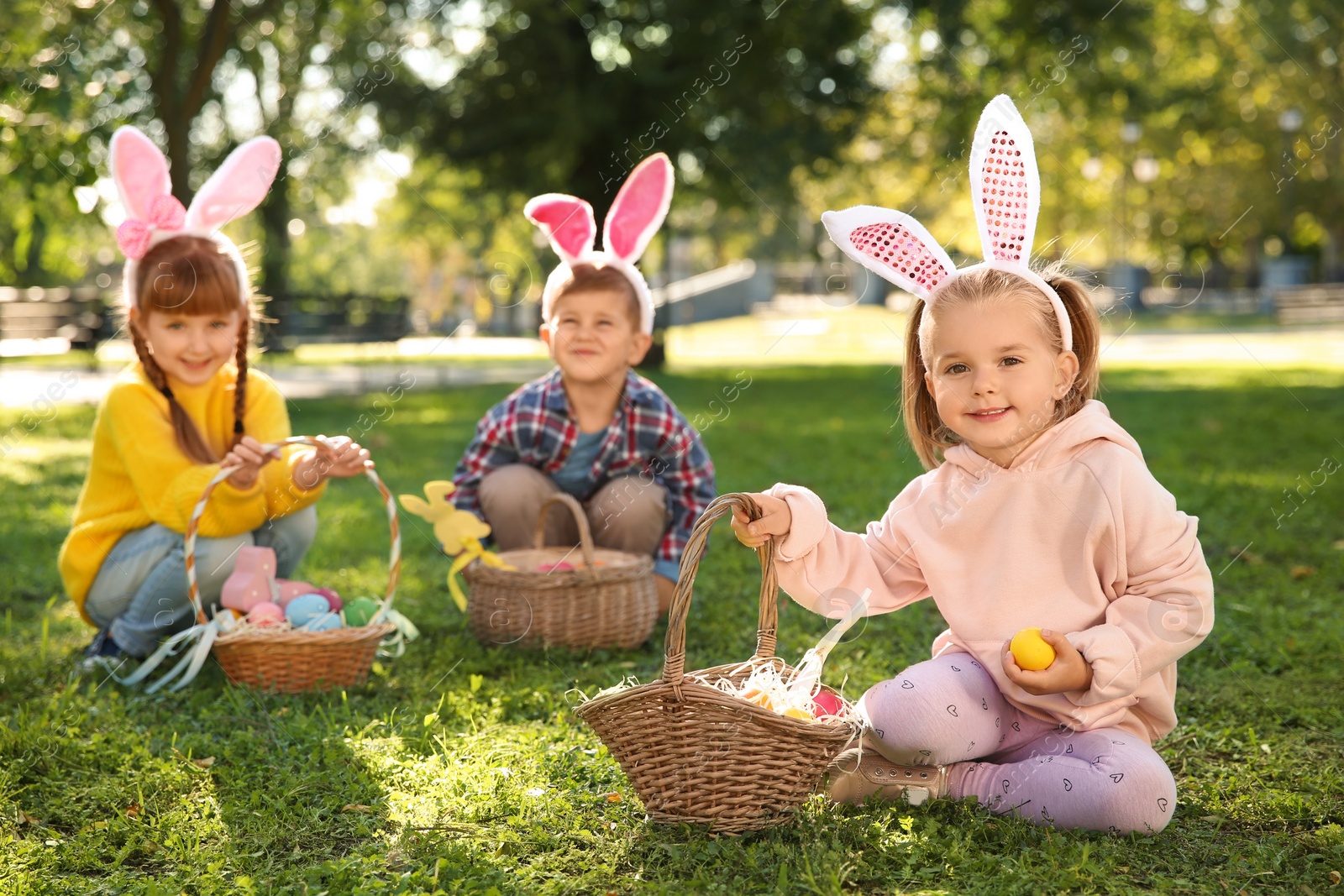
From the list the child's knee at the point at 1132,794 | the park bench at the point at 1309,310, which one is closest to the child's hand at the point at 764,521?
the child's knee at the point at 1132,794

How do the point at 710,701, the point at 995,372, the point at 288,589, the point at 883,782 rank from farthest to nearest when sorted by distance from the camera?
the point at 288,589
the point at 883,782
the point at 995,372
the point at 710,701

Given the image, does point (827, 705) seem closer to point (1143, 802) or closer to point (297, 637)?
point (1143, 802)

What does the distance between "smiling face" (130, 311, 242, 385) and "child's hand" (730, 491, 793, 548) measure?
1.98 metres

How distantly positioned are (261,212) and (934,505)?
57.8ft

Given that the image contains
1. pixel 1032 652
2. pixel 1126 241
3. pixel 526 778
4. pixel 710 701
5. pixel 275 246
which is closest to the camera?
pixel 710 701

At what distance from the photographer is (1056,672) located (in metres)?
2.42

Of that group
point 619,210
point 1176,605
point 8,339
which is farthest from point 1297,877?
point 8,339

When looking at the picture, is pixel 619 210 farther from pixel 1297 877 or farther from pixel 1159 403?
pixel 1159 403

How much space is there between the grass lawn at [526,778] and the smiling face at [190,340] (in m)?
0.92

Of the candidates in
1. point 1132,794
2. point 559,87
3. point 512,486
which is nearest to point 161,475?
point 512,486

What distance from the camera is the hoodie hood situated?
8.54 feet

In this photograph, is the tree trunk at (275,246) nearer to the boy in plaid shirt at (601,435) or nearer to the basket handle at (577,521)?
the boy in plaid shirt at (601,435)

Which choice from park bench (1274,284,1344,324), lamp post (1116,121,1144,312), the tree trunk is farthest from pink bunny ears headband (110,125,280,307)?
park bench (1274,284,1344,324)

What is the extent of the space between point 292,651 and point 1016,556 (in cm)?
197
